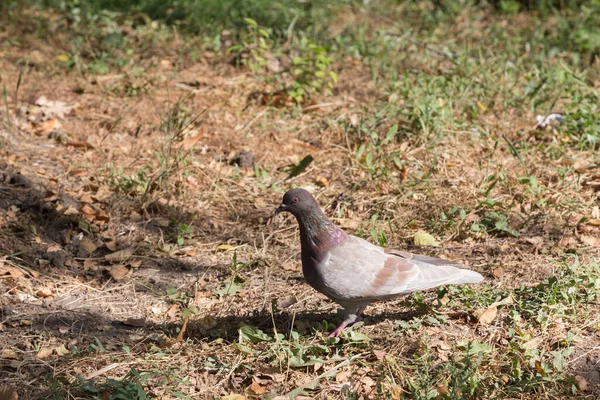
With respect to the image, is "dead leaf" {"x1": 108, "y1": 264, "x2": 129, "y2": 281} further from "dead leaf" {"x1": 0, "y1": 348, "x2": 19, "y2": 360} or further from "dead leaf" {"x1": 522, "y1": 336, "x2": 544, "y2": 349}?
"dead leaf" {"x1": 522, "y1": 336, "x2": 544, "y2": 349}

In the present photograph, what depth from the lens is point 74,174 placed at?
17.5ft

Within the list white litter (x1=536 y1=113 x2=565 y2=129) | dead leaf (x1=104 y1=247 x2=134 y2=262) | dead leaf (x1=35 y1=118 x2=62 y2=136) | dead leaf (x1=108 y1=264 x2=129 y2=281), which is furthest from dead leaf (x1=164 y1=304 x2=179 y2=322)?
white litter (x1=536 y1=113 x2=565 y2=129)

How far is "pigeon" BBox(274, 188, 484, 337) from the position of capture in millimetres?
3570

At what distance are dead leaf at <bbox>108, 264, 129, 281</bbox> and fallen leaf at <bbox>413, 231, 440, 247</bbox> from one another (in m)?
1.84

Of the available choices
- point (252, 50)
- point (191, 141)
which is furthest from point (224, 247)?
point (252, 50)

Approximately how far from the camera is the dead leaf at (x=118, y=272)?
4395mm

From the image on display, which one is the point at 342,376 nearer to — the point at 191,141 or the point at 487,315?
the point at 487,315

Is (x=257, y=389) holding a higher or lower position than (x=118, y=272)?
higher

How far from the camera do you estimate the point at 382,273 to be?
11.8 ft

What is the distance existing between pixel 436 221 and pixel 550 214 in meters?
0.76

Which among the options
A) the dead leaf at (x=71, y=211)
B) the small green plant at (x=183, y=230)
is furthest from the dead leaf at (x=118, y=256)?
the dead leaf at (x=71, y=211)

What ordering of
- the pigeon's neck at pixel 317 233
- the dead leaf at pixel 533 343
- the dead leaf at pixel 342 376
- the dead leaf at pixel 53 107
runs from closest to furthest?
the dead leaf at pixel 342 376
the dead leaf at pixel 533 343
the pigeon's neck at pixel 317 233
the dead leaf at pixel 53 107

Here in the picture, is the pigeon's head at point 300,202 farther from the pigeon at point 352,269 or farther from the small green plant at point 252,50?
the small green plant at point 252,50

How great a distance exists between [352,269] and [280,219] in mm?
1460
